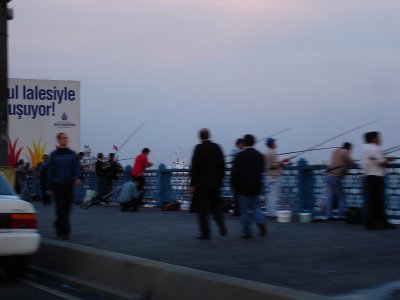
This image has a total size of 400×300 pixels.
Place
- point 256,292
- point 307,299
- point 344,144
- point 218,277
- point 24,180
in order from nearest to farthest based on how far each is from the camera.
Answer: point 307,299 < point 256,292 < point 218,277 < point 344,144 < point 24,180

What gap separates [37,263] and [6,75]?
→ 6.03 m

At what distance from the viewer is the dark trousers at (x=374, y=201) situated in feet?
38.6

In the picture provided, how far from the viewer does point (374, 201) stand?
11.8 meters

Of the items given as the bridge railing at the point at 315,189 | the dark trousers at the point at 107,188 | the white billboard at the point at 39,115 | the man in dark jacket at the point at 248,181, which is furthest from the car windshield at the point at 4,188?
the white billboard at the point at 39,115

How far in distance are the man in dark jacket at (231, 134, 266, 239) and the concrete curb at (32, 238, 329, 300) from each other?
3.00m

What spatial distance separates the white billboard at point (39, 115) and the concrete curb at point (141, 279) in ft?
61.2

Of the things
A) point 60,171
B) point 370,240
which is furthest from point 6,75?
point 370,240

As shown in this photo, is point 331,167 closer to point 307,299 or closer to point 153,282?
point 153,282

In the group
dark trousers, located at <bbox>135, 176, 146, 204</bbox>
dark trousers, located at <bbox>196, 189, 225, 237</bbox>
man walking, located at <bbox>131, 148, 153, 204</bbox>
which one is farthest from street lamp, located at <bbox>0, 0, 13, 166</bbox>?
dark trousers, located at <bbox>196, 189, 225, 237</bbox>

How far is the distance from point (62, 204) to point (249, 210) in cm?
312

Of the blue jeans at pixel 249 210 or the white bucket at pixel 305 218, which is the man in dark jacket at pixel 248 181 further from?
the white bucket at pixel 305 218

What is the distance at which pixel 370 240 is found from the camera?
1047 cm

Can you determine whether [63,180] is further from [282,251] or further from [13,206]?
[282,251]

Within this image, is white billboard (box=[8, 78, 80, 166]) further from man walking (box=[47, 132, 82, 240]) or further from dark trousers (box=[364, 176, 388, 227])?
dark trousers (box=[364, 176, 388, 227])
